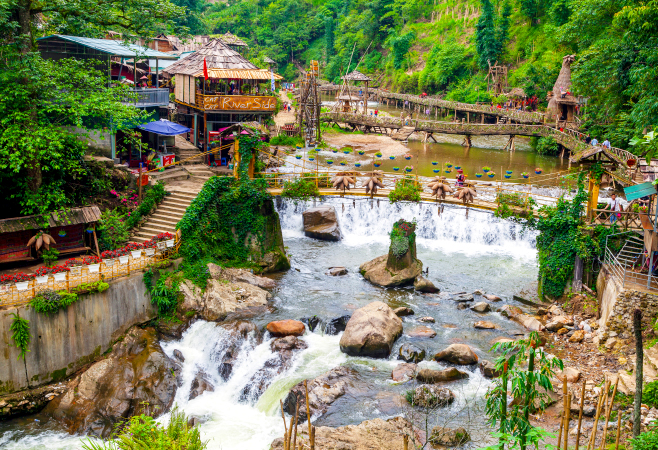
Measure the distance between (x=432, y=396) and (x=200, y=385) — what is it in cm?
741

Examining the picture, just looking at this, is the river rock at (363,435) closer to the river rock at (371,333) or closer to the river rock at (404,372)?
the river rock at (404,372)

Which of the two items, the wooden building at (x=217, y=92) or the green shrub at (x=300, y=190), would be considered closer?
the green shrub at (x=300, y=190)

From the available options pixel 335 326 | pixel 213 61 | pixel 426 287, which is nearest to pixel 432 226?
pixel 426 287

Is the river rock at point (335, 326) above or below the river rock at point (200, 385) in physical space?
above

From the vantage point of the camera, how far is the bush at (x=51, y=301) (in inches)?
717

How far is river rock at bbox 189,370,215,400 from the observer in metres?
18.7

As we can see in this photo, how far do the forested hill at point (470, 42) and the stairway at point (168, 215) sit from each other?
21193mm

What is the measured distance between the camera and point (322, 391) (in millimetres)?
17859

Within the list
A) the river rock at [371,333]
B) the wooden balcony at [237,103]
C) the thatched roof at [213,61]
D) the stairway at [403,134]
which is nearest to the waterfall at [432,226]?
the wooden balcony at [237,103]

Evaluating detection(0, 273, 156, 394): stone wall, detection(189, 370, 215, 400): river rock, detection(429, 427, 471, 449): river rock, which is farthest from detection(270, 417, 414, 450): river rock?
detection(0, 273, 156, 394): stone wall

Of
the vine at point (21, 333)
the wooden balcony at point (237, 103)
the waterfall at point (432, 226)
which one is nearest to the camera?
the vine at point (21, 333)

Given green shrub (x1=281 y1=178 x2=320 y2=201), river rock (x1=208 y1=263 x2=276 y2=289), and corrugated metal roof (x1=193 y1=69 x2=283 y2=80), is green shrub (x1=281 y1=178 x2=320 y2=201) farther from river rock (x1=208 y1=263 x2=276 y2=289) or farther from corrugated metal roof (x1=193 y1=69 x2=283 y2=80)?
corrugated metal roof (x1=193 y1=69 x2=283 y2=80)

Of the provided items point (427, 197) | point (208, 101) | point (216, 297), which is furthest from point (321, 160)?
point (216, 297)

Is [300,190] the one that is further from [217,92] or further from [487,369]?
[487,369]
